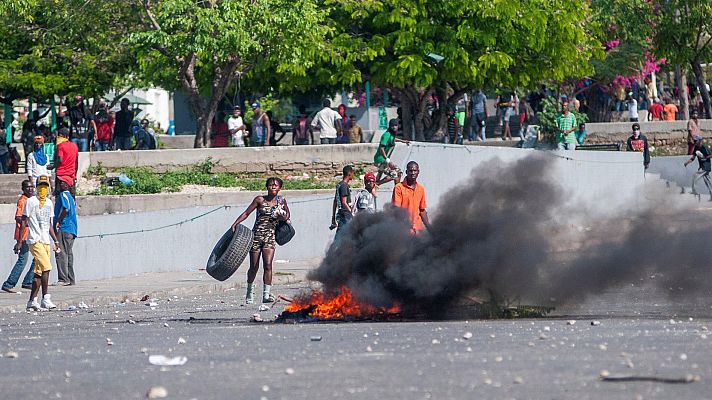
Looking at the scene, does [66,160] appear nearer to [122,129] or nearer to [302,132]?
[122,129]

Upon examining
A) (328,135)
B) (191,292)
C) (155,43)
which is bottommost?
(191,292)

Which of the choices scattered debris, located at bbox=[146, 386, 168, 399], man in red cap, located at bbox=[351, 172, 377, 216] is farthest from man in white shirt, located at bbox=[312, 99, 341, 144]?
scattered debris, located at bbox=[146, 386, 168, 399]

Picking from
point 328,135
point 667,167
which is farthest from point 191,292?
point 667,167

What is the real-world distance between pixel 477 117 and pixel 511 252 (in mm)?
25202

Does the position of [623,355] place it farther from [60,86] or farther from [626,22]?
[626,22]

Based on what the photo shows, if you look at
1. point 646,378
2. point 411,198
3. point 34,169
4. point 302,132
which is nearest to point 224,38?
point 34,169

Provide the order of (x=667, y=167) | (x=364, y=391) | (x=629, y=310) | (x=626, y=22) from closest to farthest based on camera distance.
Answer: (x=364, y=391) < (x=629, y=310) < (x=667, y=167) < (x=626, y=22)

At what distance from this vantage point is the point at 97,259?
21359 millimetres

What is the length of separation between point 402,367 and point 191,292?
10527mm

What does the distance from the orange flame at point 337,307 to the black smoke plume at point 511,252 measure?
0.09m

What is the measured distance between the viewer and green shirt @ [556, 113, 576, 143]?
3250 cm

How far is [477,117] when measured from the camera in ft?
127

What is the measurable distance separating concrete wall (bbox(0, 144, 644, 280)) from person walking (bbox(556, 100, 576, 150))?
1371mm

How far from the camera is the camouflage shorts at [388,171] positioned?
23.8 metres
